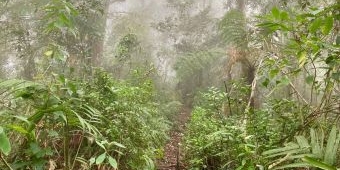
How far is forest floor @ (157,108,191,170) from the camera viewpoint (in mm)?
4910

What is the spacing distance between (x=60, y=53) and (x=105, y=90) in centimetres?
92

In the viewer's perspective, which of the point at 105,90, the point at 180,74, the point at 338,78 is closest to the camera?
the point at 338,78

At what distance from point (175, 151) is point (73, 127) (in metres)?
2.97

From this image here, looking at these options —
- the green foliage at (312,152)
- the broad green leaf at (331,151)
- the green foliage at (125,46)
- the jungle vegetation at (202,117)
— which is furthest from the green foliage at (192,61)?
the broad green leaf at (331,151)

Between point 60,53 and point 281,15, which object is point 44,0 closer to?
point 60,53

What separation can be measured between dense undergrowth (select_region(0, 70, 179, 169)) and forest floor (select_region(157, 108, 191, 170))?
0.39 metres

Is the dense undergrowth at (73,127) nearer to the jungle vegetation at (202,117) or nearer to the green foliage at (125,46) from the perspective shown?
the jungle vegetation at (202,117)

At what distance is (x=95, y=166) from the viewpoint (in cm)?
356

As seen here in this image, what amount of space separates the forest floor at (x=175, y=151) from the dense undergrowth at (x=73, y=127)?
0.39 metres

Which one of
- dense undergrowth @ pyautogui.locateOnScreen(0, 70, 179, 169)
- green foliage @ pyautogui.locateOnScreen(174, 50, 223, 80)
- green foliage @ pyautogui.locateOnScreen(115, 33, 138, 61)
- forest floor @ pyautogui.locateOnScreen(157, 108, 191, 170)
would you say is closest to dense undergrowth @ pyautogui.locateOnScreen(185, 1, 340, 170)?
forest floor @ pyautogui.locateOnScreen(157, 108, 191, 170)

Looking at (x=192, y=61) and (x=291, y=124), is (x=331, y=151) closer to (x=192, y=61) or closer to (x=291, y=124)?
(x=291, y=124)

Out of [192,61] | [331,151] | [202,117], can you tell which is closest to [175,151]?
[202,117]

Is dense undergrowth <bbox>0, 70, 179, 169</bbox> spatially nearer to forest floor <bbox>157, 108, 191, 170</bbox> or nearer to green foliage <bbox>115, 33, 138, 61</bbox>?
forest floor <bbox>157, 108, 191, 170</bbox>

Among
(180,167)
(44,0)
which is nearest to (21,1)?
(44,0)
